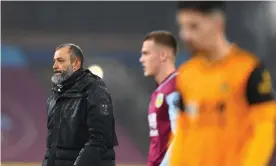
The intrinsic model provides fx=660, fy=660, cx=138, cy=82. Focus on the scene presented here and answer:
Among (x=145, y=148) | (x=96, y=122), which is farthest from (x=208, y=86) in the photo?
(x=145, y=148)

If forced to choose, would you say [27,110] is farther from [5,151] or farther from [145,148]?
[145,148]

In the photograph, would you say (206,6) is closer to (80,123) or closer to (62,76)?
(80,123)

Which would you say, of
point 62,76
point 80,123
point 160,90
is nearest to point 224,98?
point 160,90

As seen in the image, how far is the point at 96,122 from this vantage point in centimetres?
443

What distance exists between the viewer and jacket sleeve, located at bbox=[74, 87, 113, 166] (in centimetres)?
441

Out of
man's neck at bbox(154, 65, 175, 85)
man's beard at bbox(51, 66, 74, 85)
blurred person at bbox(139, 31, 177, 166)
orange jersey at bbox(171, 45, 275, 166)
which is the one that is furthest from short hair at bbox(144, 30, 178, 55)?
orange jersey at bbox(171, 45, 275, 166)

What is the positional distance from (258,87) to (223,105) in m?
0.13

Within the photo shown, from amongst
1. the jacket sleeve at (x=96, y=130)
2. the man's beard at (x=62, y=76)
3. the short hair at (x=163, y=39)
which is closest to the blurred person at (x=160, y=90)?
the short hair at (x=163, y=39)

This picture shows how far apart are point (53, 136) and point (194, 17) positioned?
256 centimetres

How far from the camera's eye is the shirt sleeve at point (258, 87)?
224 cm

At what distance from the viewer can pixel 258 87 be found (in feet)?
7.34

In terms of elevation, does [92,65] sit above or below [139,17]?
below

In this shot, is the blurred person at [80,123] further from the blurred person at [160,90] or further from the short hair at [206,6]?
the short hair at [206,6]

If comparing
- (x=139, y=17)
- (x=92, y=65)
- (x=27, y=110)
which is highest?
(x=139, y=17)
